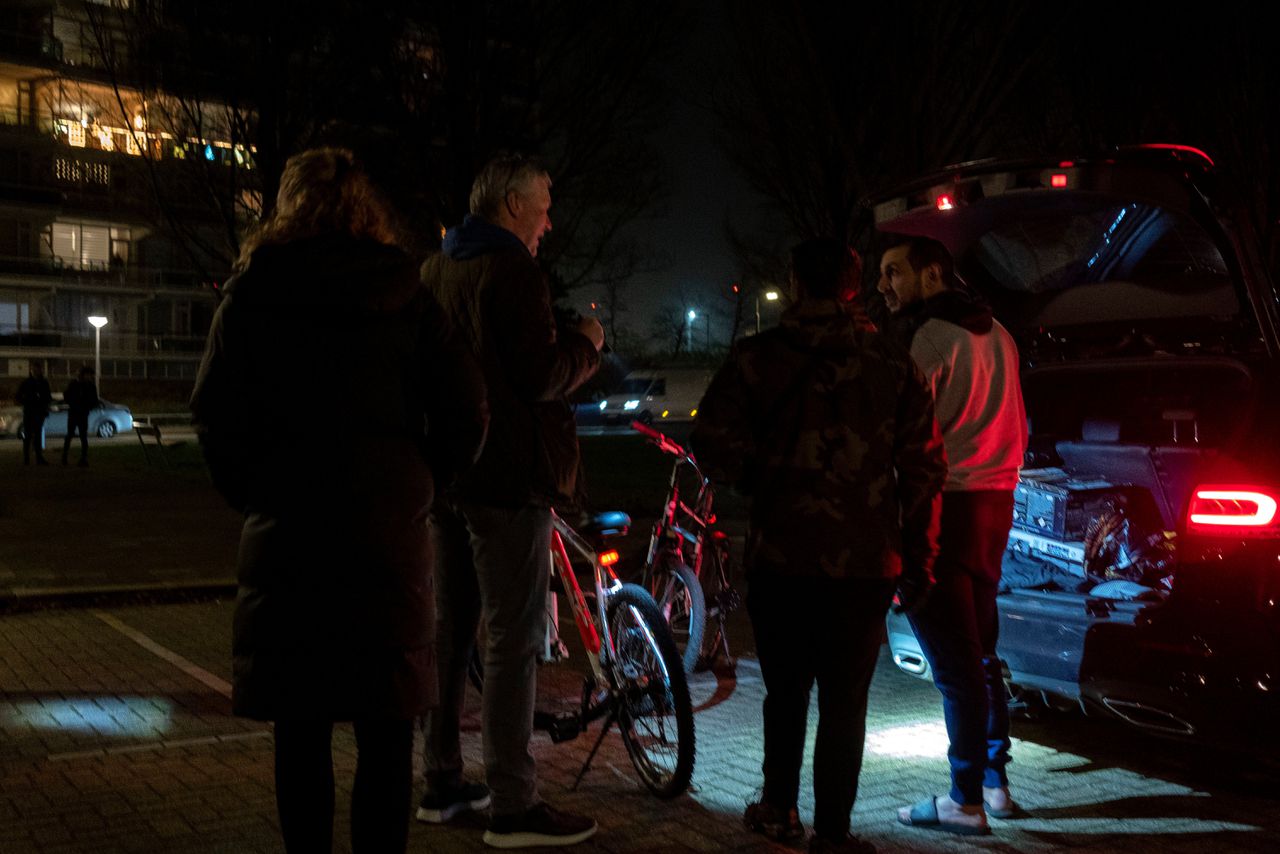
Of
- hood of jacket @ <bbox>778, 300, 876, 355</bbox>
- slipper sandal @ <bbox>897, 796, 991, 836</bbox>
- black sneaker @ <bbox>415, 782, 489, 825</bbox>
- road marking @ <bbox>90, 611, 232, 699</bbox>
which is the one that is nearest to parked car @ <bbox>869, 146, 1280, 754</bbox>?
slipper sandal @ <bbox>897, 796, 991, 836</bbox>

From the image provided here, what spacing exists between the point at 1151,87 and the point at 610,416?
33104mm

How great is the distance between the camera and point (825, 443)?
155 inches

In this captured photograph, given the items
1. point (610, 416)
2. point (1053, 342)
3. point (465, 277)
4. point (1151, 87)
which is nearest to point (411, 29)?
point (1151, 87)

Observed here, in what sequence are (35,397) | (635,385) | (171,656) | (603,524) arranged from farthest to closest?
(635,385)
(35,397)
(171,656)
(603,524)

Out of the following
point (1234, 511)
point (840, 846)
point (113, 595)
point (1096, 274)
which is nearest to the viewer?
point (840, 846)

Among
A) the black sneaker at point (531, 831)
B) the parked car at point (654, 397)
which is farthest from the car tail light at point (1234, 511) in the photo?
the parked car at point (654, 397)

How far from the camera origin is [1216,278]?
574 centimetres

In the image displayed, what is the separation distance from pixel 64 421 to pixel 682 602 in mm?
33077

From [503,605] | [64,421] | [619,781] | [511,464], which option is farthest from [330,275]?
[64,421]

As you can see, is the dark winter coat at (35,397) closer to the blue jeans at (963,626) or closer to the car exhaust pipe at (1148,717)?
the blue jeans at (963,626)

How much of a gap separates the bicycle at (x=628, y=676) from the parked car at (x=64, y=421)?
32009mm

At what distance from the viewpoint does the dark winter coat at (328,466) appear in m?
3.13

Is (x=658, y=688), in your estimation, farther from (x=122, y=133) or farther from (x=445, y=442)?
(x=122, y=133)

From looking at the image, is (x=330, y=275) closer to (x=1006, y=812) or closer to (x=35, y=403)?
(x=1006, y=812)
